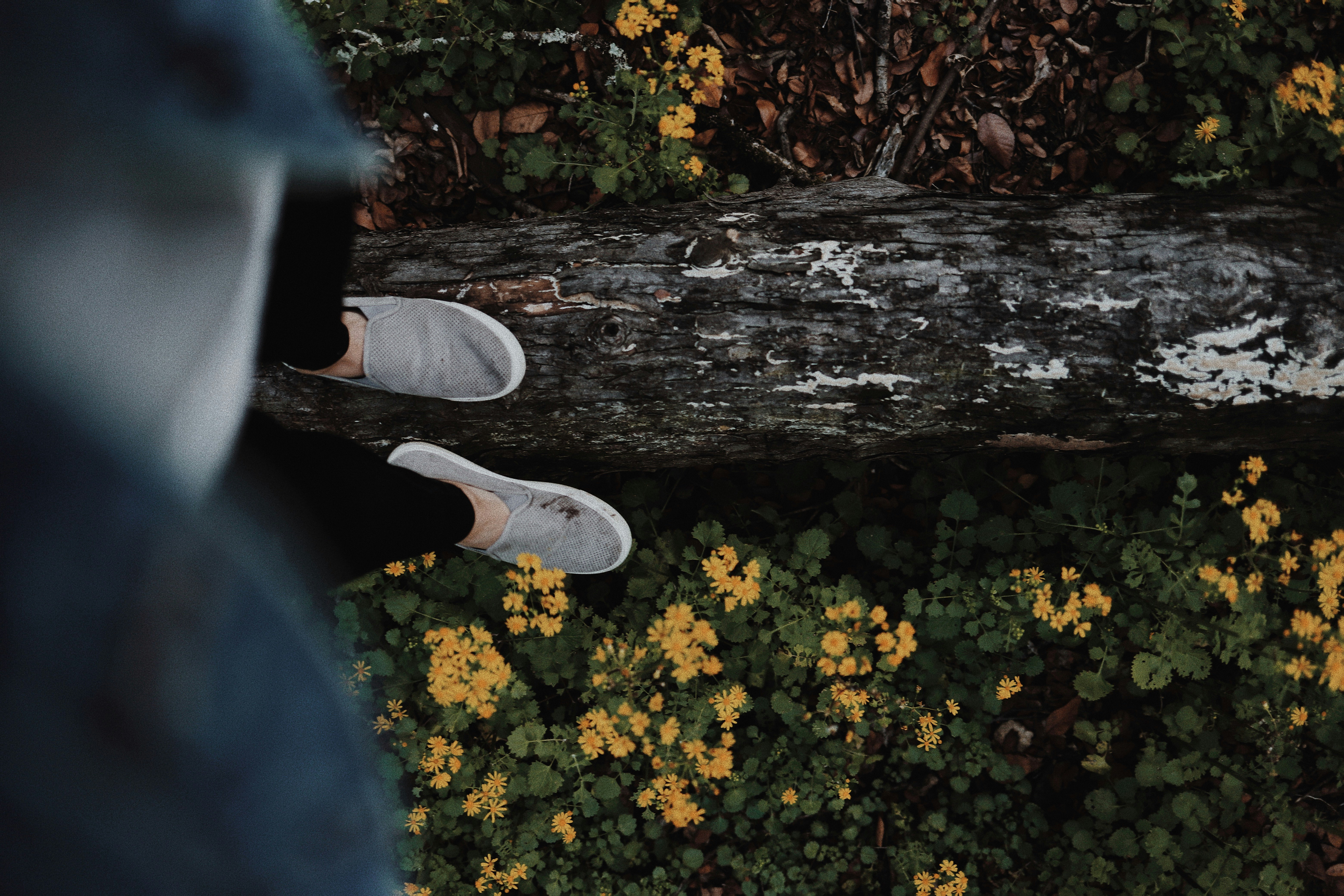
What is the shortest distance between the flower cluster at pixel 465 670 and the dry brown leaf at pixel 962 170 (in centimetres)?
241

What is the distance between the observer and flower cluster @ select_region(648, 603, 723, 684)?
6.45 feet

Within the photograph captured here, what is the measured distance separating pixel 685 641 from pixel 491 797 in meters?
0.80

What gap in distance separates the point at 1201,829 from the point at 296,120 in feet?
10.5

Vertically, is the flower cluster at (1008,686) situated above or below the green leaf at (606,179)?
below

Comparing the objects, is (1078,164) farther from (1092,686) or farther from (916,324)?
(1092,686)

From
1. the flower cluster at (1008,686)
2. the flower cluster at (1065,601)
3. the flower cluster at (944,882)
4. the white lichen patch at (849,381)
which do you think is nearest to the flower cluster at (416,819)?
the flower cluster at (944,882)

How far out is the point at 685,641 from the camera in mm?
1965

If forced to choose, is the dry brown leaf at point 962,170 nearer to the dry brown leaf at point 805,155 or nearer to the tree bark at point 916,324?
the dry brown leaf at point 805,155

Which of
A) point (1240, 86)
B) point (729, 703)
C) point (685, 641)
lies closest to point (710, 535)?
point (685, 641)

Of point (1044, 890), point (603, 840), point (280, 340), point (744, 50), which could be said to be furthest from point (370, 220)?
point (1044, 890)

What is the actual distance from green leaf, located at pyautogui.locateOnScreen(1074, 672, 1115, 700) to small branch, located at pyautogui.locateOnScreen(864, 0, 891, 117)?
2.17m

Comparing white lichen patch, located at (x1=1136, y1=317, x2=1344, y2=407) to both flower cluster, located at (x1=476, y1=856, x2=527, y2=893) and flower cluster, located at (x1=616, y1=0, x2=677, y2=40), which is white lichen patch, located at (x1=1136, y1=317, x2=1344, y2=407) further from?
flower cluster, located at (x1=476, y1=856, x2=527, y2=893)

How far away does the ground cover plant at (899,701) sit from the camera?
2115 millimetres

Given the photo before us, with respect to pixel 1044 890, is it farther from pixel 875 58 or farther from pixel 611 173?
pixel 875 58
